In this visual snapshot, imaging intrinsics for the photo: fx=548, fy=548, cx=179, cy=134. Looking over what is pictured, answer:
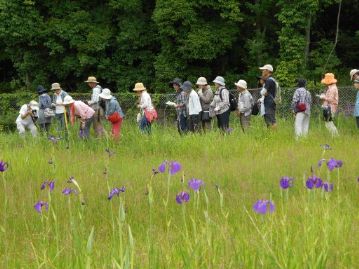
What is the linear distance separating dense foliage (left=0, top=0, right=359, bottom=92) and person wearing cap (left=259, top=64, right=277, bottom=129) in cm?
1483

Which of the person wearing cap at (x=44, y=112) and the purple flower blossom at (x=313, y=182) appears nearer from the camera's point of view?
the purple flower blossom at (x=313, y=182)

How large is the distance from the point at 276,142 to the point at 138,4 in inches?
789

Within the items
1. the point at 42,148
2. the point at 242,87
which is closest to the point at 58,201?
the point at 42,148

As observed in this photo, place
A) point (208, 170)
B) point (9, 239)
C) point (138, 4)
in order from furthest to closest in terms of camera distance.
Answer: point (138, 4) → point (208, 170) → point (9, 239)

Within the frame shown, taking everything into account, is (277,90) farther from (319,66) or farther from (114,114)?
(319,66)

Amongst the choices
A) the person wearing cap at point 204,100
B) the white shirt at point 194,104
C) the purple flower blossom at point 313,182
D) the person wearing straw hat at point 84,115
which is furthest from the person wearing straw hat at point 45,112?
the purple flower blossom at point 313,182

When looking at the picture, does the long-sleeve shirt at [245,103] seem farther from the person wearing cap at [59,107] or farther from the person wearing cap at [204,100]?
the person wearing cap at [59,107]

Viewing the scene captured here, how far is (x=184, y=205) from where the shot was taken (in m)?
2.98

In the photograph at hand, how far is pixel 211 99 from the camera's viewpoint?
454 inches

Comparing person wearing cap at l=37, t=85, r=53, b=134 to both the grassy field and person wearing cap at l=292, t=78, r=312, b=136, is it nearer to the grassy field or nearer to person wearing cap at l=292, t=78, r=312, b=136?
the grassy field

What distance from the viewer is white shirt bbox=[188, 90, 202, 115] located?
11.0 meters

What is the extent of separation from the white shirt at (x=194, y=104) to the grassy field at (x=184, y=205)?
4.36 ft

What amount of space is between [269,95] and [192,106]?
5.63 ft

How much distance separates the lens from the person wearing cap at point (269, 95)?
32.7ft
